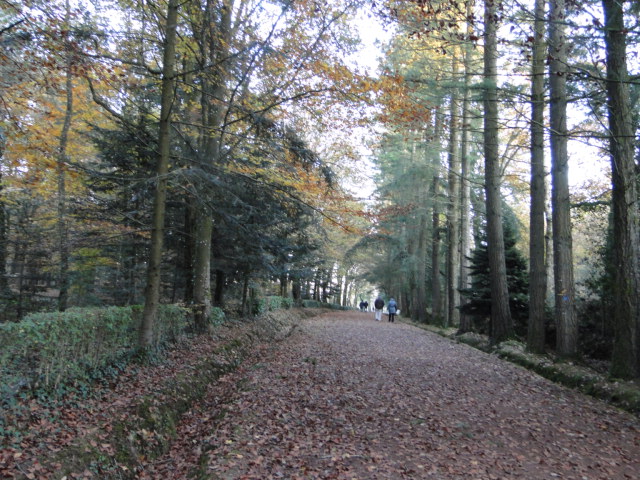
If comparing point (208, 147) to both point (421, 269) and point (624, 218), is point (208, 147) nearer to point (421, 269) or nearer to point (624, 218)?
point (624, 218)

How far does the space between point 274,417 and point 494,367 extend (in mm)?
5965

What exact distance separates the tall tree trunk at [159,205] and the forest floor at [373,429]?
995mm

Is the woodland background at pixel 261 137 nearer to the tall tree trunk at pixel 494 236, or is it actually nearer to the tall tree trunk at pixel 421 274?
the tall tree trunk at pixel 494 236

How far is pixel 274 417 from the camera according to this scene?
231 inches

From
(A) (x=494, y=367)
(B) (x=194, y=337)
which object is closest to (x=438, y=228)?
(A) (x=494, y=367)

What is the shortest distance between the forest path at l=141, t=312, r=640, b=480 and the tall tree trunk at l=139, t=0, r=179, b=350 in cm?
199

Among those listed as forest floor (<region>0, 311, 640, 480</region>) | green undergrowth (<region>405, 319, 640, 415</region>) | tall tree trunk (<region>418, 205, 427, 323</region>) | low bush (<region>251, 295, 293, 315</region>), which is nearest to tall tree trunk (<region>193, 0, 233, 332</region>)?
forest floor (<region>0, 311, 640, 480</region>)

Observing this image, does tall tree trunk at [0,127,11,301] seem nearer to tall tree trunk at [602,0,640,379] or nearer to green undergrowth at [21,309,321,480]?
green undergrowth at [21,309,321,480]

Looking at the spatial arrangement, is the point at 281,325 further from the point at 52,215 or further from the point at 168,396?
the point at 168,396

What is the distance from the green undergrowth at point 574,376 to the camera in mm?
6574

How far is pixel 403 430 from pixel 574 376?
4512 millimetres

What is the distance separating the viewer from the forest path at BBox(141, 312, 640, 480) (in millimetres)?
4387

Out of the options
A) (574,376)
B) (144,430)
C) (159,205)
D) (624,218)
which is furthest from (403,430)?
(159,205)

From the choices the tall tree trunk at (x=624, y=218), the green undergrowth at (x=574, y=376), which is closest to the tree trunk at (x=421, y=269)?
the green undergrowth at (x=574, y=376)
